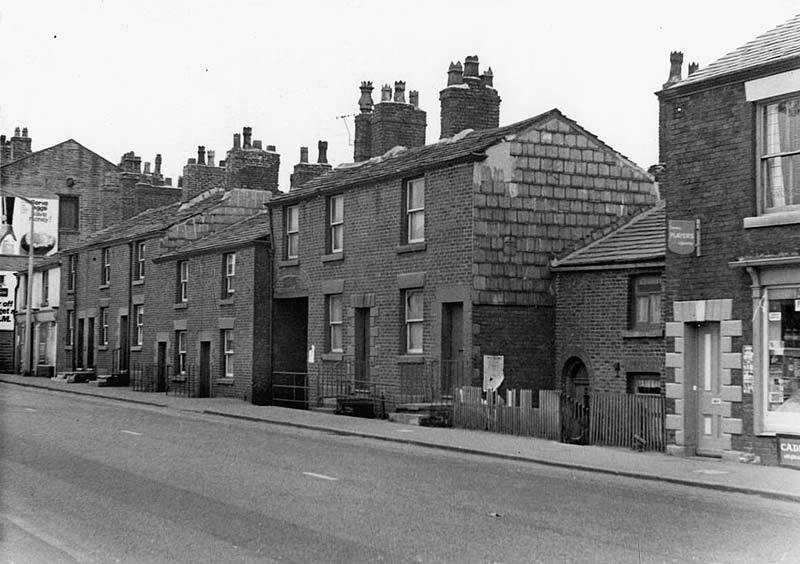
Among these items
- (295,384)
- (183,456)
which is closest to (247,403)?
(295,384)

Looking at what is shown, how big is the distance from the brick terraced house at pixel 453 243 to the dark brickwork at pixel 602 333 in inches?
28.3

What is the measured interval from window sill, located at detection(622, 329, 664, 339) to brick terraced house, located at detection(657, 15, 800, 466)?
3565 millimetres

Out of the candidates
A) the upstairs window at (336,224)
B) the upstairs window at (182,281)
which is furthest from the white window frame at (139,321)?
the upstairs window at (336,224)

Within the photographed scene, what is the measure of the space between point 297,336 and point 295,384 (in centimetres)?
204

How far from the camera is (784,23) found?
1930 centimetres

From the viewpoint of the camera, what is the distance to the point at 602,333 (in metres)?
24.9

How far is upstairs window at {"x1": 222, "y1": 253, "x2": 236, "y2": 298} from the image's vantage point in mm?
37219

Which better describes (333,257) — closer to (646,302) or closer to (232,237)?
(232,237)

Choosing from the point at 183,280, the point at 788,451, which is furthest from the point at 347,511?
the point at 183,280

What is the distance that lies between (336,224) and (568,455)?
14.6 meters

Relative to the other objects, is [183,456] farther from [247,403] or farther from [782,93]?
[247,403]

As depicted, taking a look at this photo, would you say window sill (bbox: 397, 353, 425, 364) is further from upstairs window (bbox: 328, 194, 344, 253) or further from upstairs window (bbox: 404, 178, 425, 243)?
upstairs window (bbox: 328, 194, 344, 253)

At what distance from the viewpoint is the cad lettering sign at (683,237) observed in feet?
62.2

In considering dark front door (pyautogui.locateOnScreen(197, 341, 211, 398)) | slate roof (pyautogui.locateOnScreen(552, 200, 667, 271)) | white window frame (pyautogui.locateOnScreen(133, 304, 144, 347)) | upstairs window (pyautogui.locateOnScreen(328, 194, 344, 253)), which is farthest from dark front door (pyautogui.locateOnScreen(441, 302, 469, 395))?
white window frame (pyautogui.locateOnScreen(133, 304, 144, 347))
